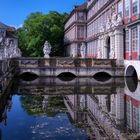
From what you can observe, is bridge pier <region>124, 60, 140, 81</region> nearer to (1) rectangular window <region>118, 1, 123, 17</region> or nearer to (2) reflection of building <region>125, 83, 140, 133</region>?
(1) rectangular window <region>118, 1, 123, 17</region>

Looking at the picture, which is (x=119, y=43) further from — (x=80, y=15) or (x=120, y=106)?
(x=80, y=15)

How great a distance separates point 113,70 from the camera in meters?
30.1

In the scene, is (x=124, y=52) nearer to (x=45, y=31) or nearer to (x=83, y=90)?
(x=83, y=90)

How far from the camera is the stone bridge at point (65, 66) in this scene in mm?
30562

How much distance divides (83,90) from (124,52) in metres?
9.84

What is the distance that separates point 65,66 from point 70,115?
17624 mm

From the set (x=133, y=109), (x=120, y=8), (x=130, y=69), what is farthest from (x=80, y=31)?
(x=133, y=109)

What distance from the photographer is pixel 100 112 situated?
46.9ft

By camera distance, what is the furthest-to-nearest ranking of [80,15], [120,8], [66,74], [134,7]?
[80,15] → [66,74] → [120,8] → [134,7]

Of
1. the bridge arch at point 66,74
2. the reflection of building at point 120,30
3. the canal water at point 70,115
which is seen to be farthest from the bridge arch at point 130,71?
the canal water at point 70,115

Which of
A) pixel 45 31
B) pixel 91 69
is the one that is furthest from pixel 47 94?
pixel 45 31

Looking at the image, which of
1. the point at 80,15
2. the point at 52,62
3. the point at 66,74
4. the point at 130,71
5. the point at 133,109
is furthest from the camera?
the point at 80,15

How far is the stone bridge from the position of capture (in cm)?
3056

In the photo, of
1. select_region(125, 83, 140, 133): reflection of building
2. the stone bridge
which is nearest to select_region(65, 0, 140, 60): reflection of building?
the stone bridge
